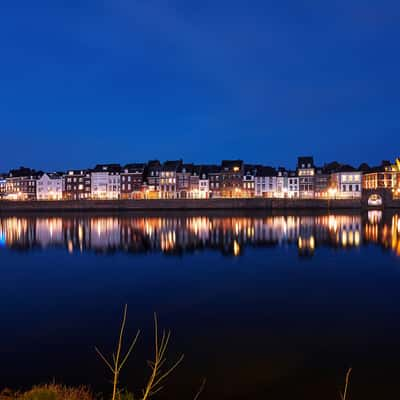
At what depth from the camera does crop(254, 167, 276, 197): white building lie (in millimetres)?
85438

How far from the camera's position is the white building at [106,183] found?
3445 inches

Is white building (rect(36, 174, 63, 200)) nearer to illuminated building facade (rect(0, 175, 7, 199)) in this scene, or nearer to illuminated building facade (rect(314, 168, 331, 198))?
illuminated building facade (rect(0, 175, 7, 199))

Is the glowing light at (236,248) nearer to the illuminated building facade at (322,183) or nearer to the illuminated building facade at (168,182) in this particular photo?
the illuminated building facade at (168,182)

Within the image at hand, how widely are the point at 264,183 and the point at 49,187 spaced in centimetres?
5209

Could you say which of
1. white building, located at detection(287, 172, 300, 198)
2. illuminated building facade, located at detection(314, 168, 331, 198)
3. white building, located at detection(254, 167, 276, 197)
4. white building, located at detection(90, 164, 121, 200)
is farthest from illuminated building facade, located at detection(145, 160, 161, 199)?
illuminated building facade, located at detection(314, 168, 331, 198)

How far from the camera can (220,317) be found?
1148cm

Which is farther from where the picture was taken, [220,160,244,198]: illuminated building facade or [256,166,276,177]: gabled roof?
[256,166,276,177]: gabled roof

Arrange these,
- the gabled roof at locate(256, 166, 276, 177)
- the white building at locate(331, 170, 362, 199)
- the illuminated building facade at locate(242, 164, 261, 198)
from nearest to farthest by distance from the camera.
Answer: the white building at locate(331, 170, 362, 199) → the illuminated building facade at locate(242, 164, 261, 198) → the gabled roof at locate(256, 166, 276, 177)

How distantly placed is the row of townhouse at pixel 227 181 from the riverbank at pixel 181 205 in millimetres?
Answer: 10191

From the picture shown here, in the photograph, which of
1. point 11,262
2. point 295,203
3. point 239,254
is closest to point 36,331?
point 11,262

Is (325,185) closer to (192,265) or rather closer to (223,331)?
(192,265)

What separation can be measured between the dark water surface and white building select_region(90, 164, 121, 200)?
62695 mm

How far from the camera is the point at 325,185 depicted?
85.2 metres

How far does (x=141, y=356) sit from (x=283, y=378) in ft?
10.6
